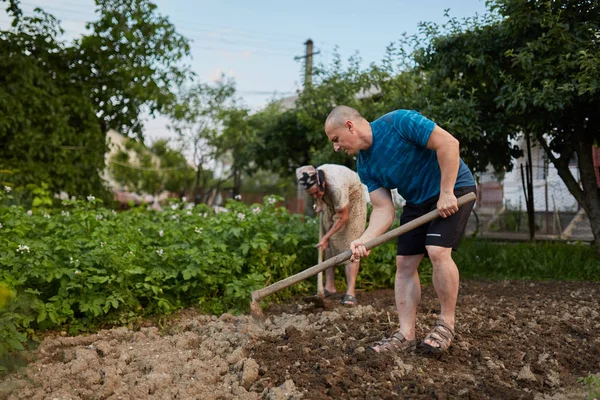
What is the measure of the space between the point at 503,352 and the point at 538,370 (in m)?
0.25

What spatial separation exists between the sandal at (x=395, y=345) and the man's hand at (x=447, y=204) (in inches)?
30.8

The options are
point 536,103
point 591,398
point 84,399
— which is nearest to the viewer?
point 591,398

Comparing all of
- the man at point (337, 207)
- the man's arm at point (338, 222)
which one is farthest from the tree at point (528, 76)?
the man's arm at point (338, 222)

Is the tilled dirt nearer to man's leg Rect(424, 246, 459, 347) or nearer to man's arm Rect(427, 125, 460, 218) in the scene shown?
man's leg Rect(424, 246, 459, 347)

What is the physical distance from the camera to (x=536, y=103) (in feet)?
20.3

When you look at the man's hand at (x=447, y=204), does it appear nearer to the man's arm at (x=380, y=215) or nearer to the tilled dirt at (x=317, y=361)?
the man's arm at (x=380, y=215)

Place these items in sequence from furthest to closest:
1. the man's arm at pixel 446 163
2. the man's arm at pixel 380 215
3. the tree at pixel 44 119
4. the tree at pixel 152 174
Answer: the tree at pixel 152 174 < the tree at pixel 44 119 < the man's arm at pixel 380 215 < the man's arm at pixel 446 163

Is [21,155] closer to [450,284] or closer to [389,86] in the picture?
[389,86]

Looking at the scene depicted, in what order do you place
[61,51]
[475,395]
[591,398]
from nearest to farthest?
[591,398], [475,395], [61,51]

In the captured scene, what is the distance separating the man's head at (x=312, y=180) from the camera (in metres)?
5.23

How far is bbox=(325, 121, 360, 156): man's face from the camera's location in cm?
334

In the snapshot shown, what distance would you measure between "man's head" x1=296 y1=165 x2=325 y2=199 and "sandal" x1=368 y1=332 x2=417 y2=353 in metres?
1.97

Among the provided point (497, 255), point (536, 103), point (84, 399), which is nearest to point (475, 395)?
point (84, 399)

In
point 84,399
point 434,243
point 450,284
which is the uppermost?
point 434,243
